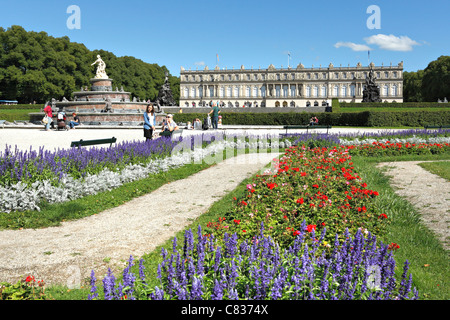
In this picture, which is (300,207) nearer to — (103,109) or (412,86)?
(103,109)

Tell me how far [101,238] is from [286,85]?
9975 cm

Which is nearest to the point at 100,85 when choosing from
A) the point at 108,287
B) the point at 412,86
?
the point at 108,287

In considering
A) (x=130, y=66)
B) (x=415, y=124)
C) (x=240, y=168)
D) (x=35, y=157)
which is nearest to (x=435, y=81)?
(x=415, y=124)

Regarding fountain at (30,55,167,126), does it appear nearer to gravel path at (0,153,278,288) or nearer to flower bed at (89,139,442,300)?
gravel path at (0,153,278,288)

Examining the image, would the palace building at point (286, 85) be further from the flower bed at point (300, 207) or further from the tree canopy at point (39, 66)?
the flower bed at point (300, 207)

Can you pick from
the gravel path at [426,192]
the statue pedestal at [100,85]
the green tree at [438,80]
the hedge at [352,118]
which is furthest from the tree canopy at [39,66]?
the green tree at [438,80]

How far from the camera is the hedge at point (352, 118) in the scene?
27.3 meters

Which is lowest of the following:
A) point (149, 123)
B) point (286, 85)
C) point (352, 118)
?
point (149, 123)

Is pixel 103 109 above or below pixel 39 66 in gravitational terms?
below

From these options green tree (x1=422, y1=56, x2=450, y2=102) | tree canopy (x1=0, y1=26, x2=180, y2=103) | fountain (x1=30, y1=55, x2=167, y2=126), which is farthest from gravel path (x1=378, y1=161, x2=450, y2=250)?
green tree (x1=422, y1=56, x2=450, y2=102)

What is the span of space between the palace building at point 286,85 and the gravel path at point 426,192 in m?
88.5

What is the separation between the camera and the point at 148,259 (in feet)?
13.0

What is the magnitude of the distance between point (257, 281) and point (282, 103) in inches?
3931

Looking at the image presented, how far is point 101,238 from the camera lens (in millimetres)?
4738
